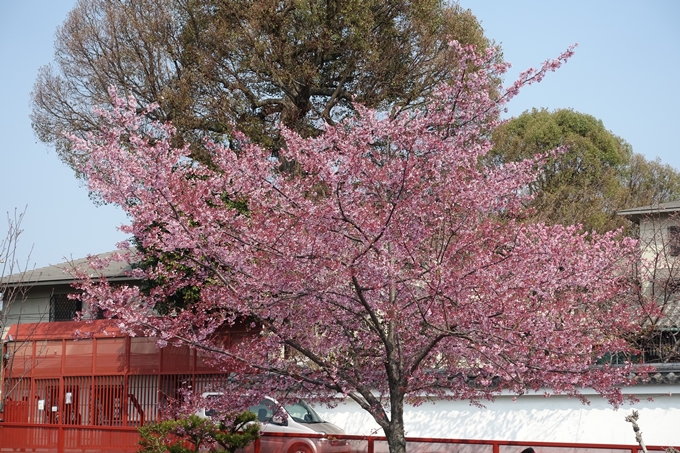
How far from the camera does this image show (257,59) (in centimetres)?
2655

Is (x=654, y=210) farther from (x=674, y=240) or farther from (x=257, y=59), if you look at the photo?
(x=257, y=59)

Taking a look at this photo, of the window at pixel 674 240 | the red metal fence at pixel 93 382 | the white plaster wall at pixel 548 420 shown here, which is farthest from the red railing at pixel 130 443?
the window at pixel 674 240

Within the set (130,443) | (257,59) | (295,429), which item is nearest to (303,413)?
(295,429)

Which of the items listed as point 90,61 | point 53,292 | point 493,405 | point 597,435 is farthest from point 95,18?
point 597,435

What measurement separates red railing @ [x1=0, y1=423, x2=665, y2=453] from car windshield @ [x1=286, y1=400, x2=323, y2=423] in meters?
3.00

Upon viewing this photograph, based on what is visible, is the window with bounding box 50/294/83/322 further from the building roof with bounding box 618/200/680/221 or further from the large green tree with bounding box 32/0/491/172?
A: the building roof with bounding box 618/200/680/221

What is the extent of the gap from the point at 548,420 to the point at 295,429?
514 cm

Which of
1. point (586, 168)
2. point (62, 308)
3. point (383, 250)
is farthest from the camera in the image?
point (586, 168)

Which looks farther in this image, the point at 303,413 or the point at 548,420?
the point at 303,413

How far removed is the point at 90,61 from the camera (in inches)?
1156

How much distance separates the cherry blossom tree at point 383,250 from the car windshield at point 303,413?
6.00 meters

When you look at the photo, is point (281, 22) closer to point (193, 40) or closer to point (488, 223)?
point (193, 40)

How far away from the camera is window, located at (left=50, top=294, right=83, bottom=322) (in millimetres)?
33719

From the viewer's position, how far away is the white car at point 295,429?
13938 mm
